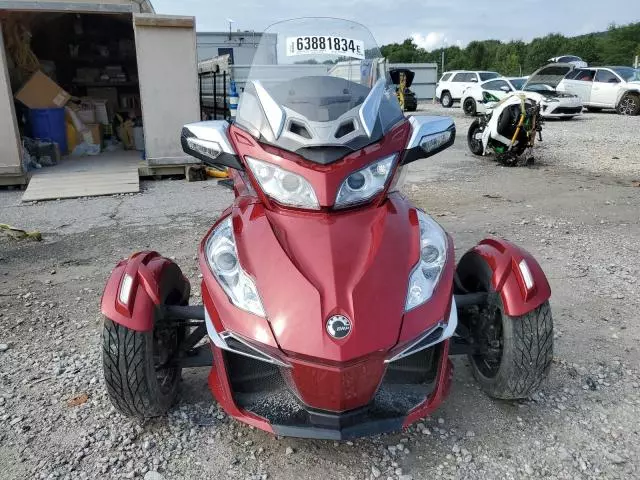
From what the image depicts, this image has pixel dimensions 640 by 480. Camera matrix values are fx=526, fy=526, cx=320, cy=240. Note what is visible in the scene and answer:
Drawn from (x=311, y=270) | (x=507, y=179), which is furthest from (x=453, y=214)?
(x=311, y=270)

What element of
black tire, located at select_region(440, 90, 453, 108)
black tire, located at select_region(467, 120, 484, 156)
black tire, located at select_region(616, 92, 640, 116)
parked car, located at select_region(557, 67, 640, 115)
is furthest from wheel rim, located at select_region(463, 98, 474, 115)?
black tire, located at select_region(467, 120, 484, 156)

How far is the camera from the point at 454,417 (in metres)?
2.64

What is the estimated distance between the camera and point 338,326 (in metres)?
1.92

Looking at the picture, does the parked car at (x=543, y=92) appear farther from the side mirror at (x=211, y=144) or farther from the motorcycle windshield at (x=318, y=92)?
the side mirror at (x=211, y=144)

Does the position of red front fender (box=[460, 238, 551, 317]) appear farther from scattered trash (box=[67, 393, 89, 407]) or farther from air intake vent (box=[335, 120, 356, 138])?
scattered trash (box=[67, 393, 89, 407])

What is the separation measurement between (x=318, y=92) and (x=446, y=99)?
2523 cm

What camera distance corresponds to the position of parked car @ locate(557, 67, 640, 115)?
732 inches

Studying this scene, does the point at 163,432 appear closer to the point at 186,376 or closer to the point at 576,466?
the point at 186,376

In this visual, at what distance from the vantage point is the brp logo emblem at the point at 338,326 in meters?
1.90

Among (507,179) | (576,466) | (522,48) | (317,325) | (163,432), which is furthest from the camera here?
(522,48)

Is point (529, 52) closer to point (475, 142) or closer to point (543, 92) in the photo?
point (543, 92)

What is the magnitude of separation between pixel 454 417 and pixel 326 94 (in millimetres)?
1734

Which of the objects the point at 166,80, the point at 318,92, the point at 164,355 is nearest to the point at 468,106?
the point at 166,80

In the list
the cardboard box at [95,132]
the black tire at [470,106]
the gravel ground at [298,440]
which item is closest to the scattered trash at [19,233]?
the gravel ground at [298,440]
